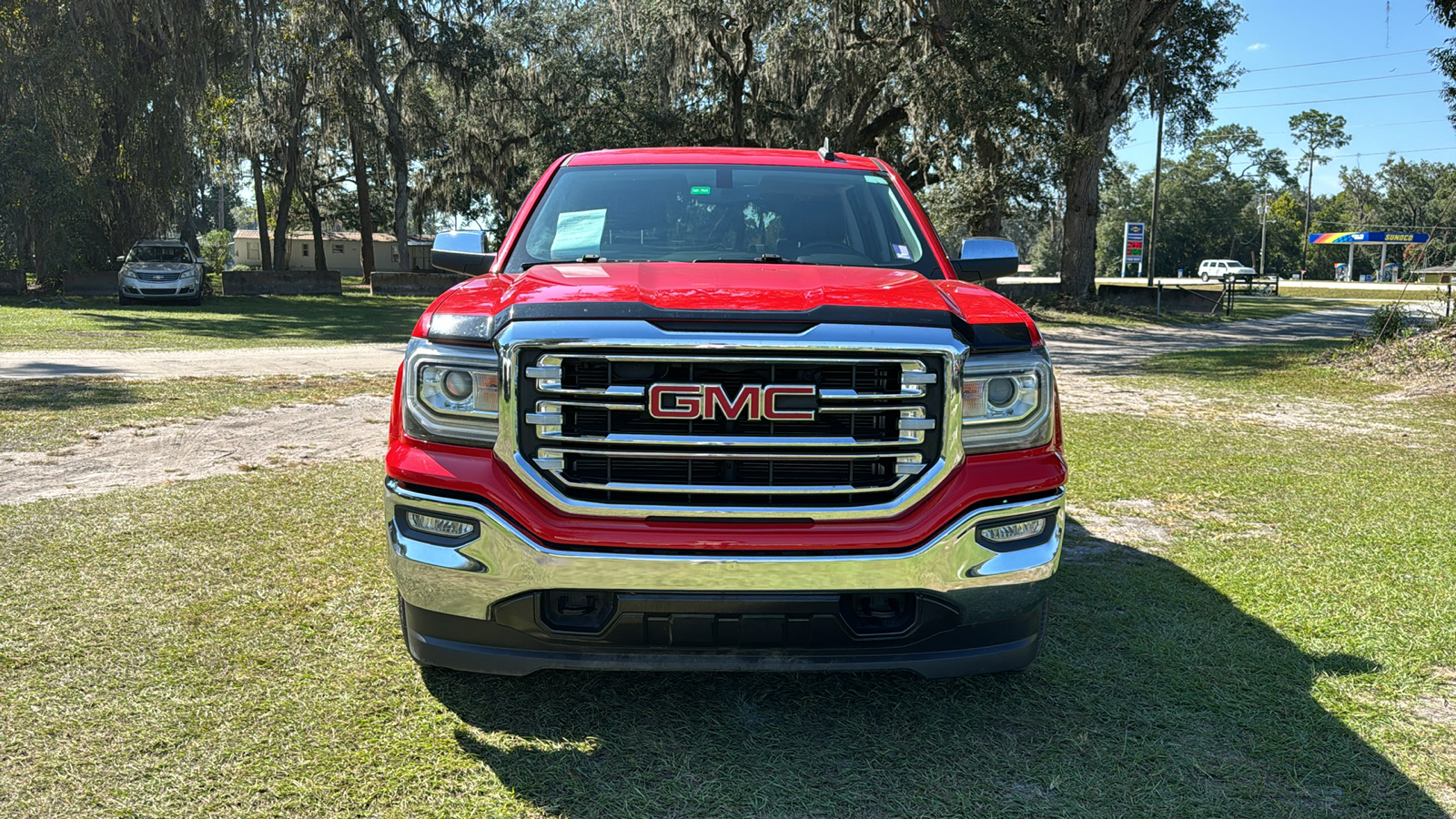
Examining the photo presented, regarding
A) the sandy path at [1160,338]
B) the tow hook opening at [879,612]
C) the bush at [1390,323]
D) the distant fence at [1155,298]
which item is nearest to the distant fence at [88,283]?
the sandy path at [1160,338]

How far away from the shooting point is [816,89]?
2845 centimetres

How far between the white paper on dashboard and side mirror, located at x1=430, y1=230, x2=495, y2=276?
0.32 m

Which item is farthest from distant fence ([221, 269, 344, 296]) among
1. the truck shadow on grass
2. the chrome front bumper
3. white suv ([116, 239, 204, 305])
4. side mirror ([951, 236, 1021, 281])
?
the chrome front bumper

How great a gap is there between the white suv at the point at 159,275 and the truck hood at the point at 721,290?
79.4ft

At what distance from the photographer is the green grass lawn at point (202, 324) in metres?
16.1

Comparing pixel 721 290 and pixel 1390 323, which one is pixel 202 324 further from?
pixel 1390 323

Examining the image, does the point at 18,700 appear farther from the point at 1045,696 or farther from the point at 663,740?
the point at 1045,696

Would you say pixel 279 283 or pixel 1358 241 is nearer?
pixel 279 283

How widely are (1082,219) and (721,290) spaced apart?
25527 mm

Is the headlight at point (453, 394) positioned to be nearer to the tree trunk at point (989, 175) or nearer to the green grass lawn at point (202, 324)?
the green grass lawn at point (202, 324)

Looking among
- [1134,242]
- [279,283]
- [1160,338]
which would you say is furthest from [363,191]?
[1160,338]

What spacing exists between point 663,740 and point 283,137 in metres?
37.1

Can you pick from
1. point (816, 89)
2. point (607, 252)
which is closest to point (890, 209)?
point (607, 252)

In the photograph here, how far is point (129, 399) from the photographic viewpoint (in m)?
9.62
